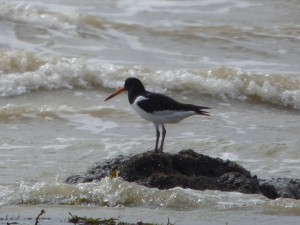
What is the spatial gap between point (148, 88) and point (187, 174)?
20.5ft

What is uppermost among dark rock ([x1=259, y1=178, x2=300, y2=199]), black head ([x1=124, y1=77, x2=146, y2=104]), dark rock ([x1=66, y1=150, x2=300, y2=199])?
black head ([x1=124, y1=77, x2=146, y2=104])

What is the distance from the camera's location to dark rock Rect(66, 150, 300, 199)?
7.41m

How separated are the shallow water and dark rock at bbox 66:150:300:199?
22 centimetres

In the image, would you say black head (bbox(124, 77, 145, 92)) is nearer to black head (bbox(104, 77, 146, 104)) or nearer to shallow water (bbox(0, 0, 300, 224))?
black head (bbox(104, 77, 146, 104))

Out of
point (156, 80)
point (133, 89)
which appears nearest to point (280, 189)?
point (133, 89)

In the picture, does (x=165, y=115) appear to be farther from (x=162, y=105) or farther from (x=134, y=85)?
(x=134, y=85)

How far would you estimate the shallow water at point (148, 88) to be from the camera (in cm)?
717

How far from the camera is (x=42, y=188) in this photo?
7.52 meters

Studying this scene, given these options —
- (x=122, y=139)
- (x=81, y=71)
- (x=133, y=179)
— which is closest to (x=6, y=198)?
(x=133, y=179)

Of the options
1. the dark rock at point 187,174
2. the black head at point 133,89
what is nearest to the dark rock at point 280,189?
the dark rock at point 187,174

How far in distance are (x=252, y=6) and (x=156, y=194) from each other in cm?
1211

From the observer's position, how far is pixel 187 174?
25.1 feet

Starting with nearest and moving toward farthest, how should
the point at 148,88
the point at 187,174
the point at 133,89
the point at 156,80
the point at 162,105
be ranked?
the point at 187,174, the point at 162,105, the point at 133,89, the point at 148,88, the point at 156,80

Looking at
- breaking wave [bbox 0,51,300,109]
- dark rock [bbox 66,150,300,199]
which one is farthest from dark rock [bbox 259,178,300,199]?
breaking wave [bbox 0,51,300,109]
